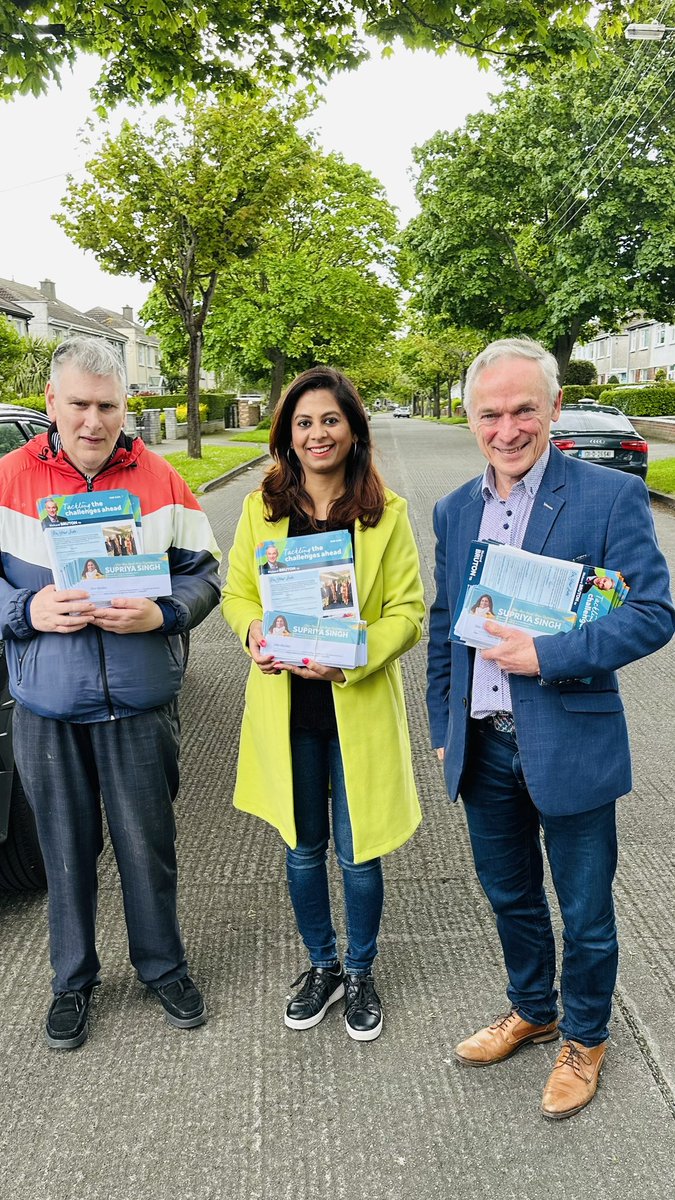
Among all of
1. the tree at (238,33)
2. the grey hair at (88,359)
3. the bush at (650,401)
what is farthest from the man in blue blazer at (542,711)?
the bush at (650,401)

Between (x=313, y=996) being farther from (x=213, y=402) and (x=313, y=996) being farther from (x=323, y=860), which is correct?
(x=213, y=402)

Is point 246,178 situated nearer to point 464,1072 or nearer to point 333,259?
point 333,259

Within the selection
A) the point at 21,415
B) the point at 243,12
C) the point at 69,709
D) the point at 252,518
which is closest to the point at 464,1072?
the point at 69,709

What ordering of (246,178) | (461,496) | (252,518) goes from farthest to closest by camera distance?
(246,178), (252,518), (461,496)

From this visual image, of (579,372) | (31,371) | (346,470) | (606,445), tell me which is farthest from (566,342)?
(346,470)

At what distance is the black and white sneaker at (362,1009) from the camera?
296 cm

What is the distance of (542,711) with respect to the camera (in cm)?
250

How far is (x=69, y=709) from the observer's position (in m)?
2.84

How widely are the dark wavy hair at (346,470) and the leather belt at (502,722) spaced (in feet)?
2.21

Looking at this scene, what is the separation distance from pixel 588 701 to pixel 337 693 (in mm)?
745

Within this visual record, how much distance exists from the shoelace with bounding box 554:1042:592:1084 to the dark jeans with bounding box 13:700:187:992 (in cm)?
123

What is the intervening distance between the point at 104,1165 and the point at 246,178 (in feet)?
72.4

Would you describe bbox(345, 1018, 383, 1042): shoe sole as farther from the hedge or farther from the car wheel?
the hedge

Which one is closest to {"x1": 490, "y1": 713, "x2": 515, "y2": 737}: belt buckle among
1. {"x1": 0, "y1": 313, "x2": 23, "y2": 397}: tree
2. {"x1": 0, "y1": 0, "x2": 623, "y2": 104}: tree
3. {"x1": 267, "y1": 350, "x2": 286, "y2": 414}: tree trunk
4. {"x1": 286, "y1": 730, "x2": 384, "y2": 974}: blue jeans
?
{"x1": 286, "y1": 730, "x2": 384, "y2": 974}: blue jeans
